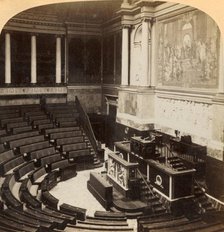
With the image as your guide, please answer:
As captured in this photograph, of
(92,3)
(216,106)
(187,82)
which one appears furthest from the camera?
(92,3)

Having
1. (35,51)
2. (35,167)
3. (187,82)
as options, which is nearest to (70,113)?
(35,51)

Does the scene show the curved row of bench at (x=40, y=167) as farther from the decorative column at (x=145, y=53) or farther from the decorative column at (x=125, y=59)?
the decorative column at (x=145, y=53)

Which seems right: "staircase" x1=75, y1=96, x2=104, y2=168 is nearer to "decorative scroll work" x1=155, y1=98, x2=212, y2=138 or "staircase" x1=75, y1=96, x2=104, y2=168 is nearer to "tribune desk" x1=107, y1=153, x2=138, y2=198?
"tribune desk" x1=107, y1=153, x2=138, y2=198

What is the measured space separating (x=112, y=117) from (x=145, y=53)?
17.3ft

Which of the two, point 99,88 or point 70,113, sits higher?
point 99,88

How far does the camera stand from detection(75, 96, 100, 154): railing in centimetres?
1716

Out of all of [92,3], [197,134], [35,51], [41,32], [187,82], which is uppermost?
[92,3]

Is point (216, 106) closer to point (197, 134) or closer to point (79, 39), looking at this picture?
point (197, 134)

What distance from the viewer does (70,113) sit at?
63.8 ft

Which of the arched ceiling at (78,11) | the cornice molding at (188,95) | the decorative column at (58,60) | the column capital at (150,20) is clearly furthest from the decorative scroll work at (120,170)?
the arched ceiling at (78,11)

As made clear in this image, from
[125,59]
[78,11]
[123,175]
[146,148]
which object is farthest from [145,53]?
[123,175]

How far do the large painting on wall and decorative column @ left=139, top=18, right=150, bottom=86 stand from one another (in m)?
0.56

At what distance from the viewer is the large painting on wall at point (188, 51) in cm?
1206

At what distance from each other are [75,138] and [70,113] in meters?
2.82
